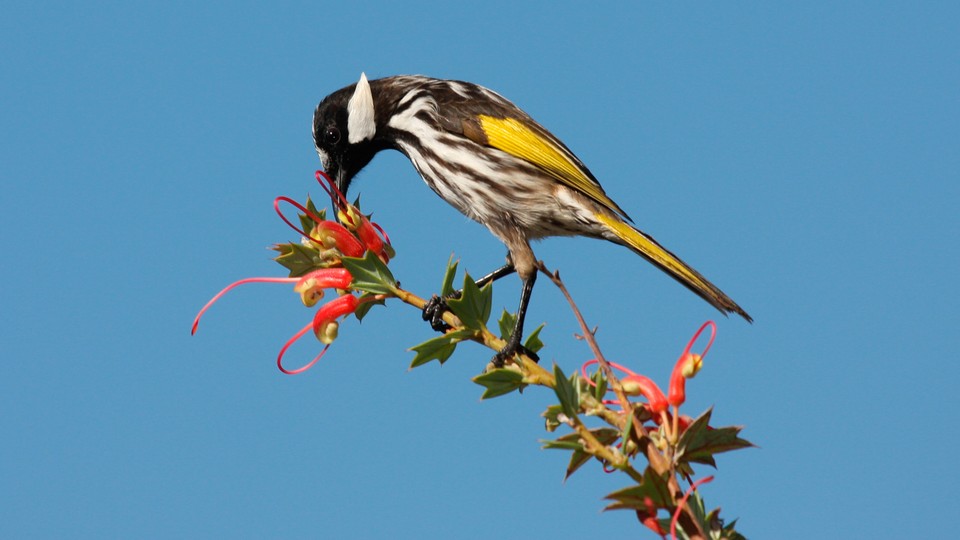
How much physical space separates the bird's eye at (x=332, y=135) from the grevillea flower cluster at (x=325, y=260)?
2.93 metres

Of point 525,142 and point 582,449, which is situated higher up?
point 525,142

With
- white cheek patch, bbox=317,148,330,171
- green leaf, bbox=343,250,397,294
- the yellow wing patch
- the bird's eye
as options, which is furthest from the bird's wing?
green leaf, bbox=343,250,397,294

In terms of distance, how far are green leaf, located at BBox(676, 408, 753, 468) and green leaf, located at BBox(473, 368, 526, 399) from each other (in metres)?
0.43

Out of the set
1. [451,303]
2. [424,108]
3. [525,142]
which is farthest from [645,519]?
[424,108]

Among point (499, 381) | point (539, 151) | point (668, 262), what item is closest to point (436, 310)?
point (499, 381)

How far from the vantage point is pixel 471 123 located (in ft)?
18.3

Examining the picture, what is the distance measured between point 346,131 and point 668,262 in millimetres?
2444

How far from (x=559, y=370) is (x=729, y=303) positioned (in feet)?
8.02

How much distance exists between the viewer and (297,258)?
10.3 feet

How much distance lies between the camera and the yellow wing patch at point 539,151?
535 cm

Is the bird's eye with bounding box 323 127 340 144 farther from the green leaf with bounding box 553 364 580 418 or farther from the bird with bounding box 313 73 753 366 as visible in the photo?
the green leaf with bounding box 553 364 580 418

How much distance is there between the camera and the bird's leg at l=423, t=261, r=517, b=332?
2.93 metres

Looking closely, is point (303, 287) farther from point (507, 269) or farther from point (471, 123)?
point (471, 123)

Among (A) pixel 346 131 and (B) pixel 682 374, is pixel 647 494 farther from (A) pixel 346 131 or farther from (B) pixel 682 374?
(A) pixel 346 131
